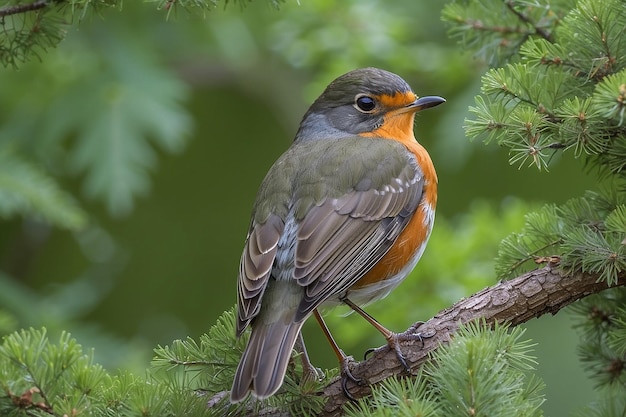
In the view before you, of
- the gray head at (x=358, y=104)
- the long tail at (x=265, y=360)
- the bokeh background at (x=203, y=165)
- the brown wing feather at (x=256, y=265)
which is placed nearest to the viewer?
the long tail at (x=265, y=360)

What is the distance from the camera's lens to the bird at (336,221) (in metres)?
3.90

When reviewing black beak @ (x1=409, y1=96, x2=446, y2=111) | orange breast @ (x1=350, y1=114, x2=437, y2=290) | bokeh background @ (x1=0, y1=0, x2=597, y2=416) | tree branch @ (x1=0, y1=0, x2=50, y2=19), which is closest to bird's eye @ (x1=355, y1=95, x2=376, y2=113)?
orange breast @ (x1=350, y1=114, x2=437, y2=290)

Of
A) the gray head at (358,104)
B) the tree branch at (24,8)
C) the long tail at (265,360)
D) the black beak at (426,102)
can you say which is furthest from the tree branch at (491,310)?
the tree branch at (24,8)

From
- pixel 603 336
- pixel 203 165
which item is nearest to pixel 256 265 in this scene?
pixel 603 336

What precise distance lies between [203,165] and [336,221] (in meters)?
4.10

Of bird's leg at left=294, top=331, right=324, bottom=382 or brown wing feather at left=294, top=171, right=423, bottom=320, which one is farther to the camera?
brown wing feather at left=294, top=171, right=423, bottom=320

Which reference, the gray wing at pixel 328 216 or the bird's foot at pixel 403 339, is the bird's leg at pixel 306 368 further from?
the bird's foot at pixel 403 339

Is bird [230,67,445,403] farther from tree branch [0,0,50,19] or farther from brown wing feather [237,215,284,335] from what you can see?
tree branch [0,0,50,19]

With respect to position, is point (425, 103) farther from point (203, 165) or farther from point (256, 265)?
point (203, 165)

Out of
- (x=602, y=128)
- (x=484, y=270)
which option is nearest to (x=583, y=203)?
(x=602, y=128)

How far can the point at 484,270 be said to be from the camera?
19.5 ft

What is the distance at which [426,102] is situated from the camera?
5.02 meters

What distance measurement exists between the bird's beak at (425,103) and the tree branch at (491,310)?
1.44 meters

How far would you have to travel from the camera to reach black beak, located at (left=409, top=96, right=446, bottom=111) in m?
4.94
